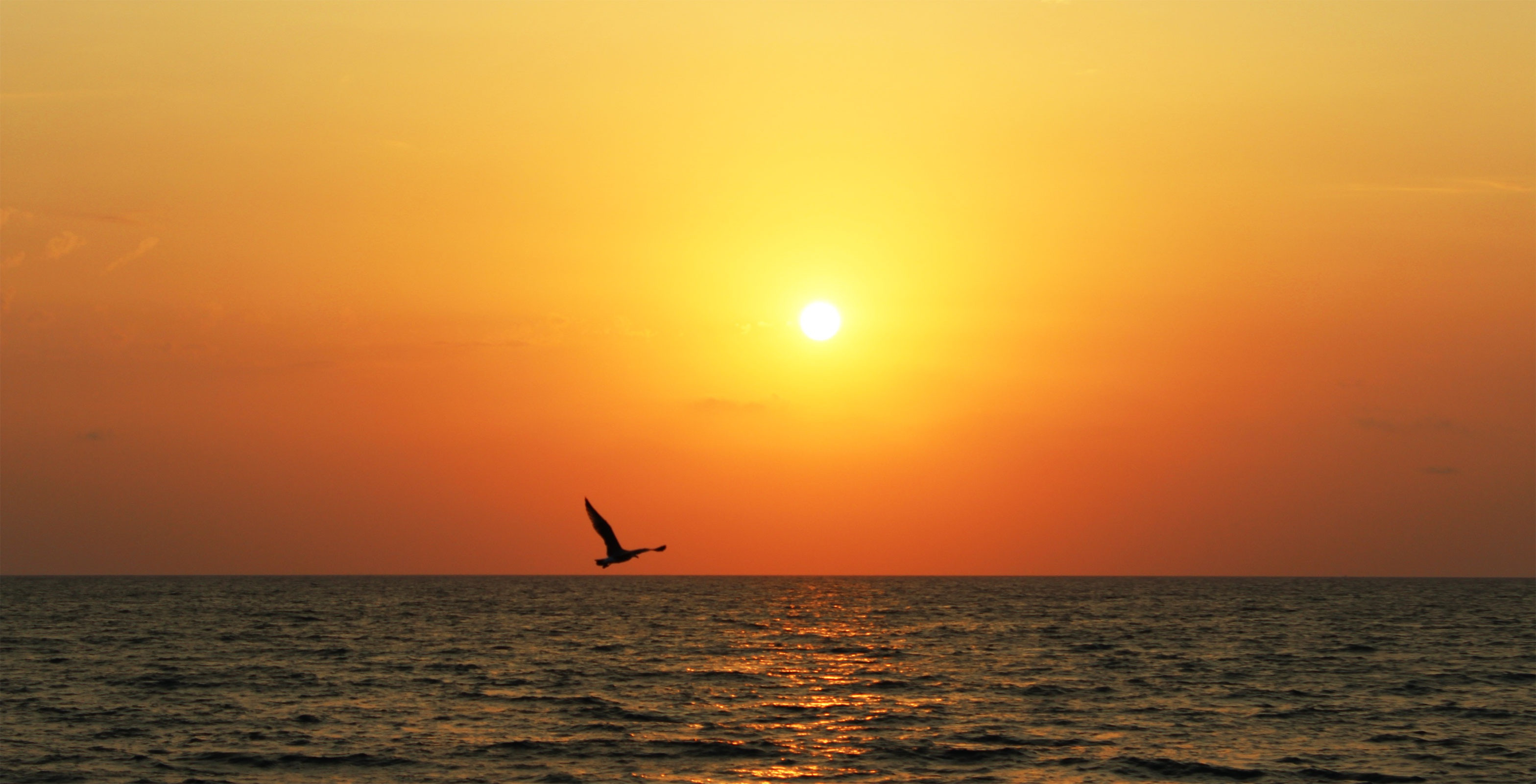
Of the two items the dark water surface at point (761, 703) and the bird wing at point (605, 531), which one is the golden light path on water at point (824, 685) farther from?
the bird wing at point (605, 531)

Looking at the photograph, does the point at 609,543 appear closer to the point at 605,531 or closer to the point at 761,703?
the point at 605,531

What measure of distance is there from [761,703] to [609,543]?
1504 centimetres

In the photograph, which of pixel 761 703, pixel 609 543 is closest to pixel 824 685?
pixel 761 703

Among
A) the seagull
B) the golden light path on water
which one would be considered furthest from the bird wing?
the golden light path on water

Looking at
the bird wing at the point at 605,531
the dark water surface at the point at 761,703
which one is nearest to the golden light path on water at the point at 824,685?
the dark water surface at the point at 761,703

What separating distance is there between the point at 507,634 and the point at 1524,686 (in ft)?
189

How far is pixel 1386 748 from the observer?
128ft

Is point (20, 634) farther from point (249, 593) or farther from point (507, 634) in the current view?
point (249, 593)

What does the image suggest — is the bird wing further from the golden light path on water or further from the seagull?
the golden light path on water

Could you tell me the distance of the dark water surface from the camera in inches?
1412

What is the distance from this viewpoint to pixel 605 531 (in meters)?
34.8

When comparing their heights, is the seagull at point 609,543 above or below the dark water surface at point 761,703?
above

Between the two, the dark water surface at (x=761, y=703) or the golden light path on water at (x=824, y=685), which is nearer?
the dark water surface at (x=761, y=703)

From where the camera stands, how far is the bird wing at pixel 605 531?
33969 millimetres
